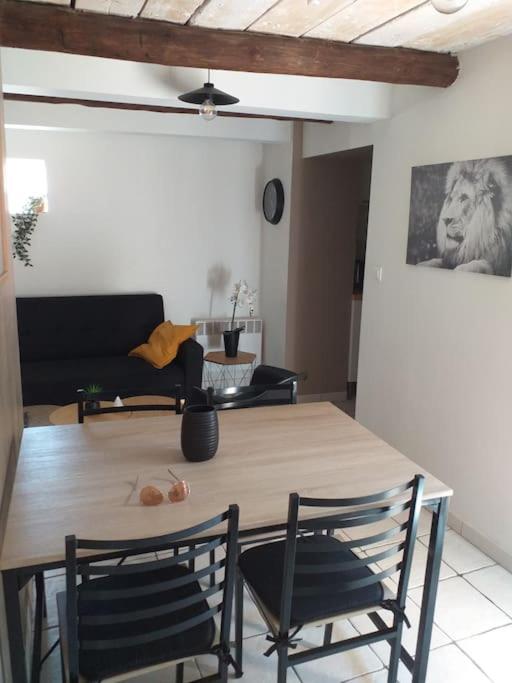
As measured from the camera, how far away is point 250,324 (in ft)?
17.2

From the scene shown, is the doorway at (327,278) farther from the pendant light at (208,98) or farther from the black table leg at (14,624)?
the black table leg at (14,624)

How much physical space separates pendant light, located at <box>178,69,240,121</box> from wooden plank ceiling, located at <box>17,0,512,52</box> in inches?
14.3

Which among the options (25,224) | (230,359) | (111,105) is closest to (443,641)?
(230,359)

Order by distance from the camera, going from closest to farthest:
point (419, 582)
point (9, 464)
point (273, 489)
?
point (273, 489), point (9, 464), point (419, 582)

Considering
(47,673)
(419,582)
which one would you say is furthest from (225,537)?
(419,582)

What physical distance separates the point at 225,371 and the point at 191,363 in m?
0.72

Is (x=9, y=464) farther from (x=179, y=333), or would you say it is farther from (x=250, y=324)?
(x=250, y=324)

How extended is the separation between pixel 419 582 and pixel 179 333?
2757 millimetres

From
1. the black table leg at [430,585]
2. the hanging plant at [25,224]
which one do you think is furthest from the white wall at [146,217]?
the black table leg at [430,585]

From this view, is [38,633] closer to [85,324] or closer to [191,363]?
[191,363]

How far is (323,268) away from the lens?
4797mm

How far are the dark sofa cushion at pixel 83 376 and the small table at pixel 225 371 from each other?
43cm

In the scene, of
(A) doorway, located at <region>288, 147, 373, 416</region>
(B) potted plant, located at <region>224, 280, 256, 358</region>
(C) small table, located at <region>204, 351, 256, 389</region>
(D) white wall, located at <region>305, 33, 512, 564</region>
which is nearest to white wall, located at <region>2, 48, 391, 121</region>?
(D) white wall, located at <region>305, 33, 512, 564</region>

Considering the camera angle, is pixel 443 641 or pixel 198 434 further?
pixel 443 641
